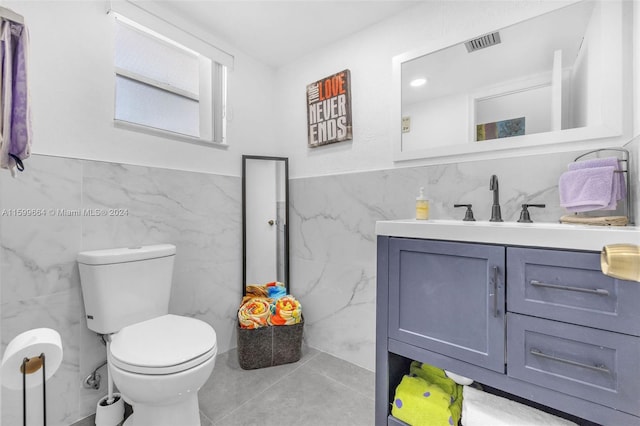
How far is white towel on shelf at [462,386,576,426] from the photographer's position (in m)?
0.90

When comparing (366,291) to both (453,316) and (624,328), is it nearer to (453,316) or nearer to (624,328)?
(453,316)

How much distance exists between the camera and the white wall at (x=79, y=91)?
4.21 ft

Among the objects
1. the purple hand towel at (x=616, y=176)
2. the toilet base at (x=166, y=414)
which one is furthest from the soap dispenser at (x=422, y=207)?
the toilet base at (x=166, y=414)

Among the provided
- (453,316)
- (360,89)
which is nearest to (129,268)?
(453,316)

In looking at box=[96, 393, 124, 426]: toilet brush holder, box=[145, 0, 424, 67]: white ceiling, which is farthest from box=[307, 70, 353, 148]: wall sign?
box=[96, 393, 124, 426]: toilet brush holder

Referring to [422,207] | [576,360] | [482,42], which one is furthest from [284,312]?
[482,42]

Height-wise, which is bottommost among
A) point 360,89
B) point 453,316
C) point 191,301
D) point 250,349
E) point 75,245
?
point 250,349

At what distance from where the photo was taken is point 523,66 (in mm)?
1343

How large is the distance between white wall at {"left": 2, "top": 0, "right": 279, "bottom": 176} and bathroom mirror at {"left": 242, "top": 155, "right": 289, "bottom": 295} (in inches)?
18.0

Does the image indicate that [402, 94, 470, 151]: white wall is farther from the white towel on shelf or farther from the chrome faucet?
the white towel on shelf

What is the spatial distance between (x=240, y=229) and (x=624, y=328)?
1.96 m

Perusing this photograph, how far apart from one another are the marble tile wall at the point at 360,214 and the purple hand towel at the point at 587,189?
0.11 meters

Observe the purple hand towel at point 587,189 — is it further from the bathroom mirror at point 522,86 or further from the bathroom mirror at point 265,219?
the bathroom mirror at point 265,219

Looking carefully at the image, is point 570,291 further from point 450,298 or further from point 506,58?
point 506,58
